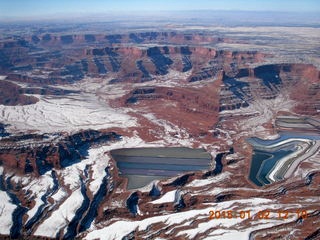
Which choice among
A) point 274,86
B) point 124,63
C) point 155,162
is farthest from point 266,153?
point 124,63

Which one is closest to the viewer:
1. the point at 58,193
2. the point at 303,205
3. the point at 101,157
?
the point at 303,205

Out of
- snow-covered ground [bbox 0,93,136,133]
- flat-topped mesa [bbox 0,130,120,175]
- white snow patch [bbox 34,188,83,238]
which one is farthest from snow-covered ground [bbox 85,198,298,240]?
snow-covered ground [bbox 0,93,136,133]

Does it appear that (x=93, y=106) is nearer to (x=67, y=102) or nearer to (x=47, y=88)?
(x=67, y=102)

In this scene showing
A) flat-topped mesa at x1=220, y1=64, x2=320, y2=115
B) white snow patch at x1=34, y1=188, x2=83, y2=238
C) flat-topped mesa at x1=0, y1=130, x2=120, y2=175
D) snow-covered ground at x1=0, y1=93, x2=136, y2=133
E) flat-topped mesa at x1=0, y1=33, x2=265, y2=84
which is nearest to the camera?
white snow patch at x1=34, y1=188, x2=83, y2=238

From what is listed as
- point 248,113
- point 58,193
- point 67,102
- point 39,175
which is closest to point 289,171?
point 248,113

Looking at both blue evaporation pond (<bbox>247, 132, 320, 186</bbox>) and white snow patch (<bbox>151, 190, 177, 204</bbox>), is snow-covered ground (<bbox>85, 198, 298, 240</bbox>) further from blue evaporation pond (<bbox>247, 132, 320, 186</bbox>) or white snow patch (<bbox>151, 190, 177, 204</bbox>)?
blue evaporation pond (<bbox>247, 132, 320, 186</bbox>)
